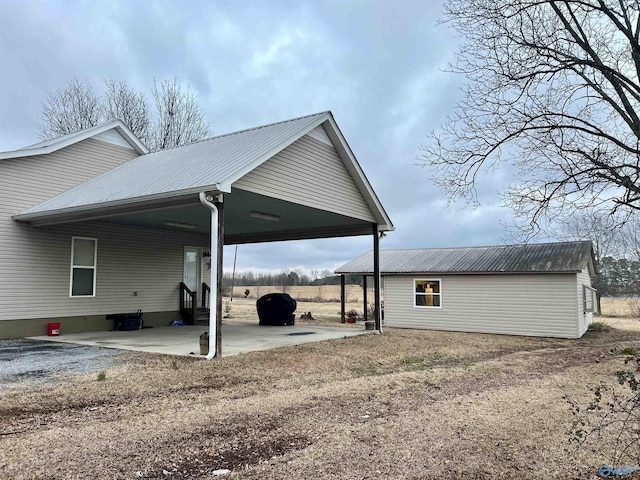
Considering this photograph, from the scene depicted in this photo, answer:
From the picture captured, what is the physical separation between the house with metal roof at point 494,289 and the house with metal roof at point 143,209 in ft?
18.0

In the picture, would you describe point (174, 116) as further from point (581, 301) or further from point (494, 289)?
point (581, 301)

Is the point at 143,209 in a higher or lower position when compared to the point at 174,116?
lower

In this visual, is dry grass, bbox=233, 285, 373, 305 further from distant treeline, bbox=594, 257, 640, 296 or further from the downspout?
the downspout

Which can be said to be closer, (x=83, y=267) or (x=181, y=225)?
(x=83, y=267)

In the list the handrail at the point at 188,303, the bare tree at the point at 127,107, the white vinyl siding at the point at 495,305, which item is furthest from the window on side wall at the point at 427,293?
the bare tree at the point at 127,107

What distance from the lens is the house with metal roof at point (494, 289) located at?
15945 millimetres

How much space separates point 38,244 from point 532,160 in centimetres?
1314

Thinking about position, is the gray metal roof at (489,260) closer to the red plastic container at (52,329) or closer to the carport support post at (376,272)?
the carport support post at (376,272)

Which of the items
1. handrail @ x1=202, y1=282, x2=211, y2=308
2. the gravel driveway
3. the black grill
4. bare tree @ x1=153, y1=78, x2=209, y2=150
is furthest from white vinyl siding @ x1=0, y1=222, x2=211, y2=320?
bare tree @ x1=153, y1=78, x2=209, y2=150

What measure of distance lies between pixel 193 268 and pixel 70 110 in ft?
52.6

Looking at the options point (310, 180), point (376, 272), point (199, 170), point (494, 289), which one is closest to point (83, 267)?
point (199, 170)

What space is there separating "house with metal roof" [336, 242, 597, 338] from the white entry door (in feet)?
22.7

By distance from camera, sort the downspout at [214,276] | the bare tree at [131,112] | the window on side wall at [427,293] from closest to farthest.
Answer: the downspout at [214,276] → the window on side wall at [427,293] → the bare tree at [131,112]

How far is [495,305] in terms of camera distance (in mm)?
17062
